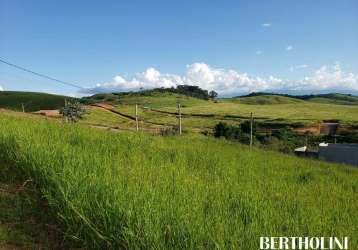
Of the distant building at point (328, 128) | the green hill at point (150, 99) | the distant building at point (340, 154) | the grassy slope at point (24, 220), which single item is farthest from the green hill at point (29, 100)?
the grassy slope at point (24, 220)

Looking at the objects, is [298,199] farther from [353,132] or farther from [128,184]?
[353,132]

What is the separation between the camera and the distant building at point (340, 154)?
50281 mm

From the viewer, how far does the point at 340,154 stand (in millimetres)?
51281

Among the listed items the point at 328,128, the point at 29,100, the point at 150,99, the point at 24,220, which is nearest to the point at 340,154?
the point at 328,128

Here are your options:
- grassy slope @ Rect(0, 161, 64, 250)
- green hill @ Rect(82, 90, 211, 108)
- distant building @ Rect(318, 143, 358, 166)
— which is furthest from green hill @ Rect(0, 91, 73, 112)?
grassy slope @ Rect(0, 161, 64, 250)

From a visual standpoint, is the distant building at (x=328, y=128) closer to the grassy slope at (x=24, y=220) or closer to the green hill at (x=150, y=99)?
the green hill at (x=150, y=99)

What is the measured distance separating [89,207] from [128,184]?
2.83ft

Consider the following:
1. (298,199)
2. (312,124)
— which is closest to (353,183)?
(298,199)

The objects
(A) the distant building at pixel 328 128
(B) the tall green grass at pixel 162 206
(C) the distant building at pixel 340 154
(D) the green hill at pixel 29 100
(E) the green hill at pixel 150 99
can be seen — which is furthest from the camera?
(E) the green hill at pixel 150 99

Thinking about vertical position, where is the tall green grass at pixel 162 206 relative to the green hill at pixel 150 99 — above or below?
above

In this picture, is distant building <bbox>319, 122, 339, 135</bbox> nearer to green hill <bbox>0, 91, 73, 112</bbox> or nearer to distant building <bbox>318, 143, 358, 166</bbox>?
distant building <bbox>318, 143, 358, 166</bbox>

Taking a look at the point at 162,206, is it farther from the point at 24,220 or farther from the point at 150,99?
the point at 150,99

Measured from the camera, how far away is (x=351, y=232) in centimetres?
425

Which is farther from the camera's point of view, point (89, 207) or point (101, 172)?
point (101, 172)
